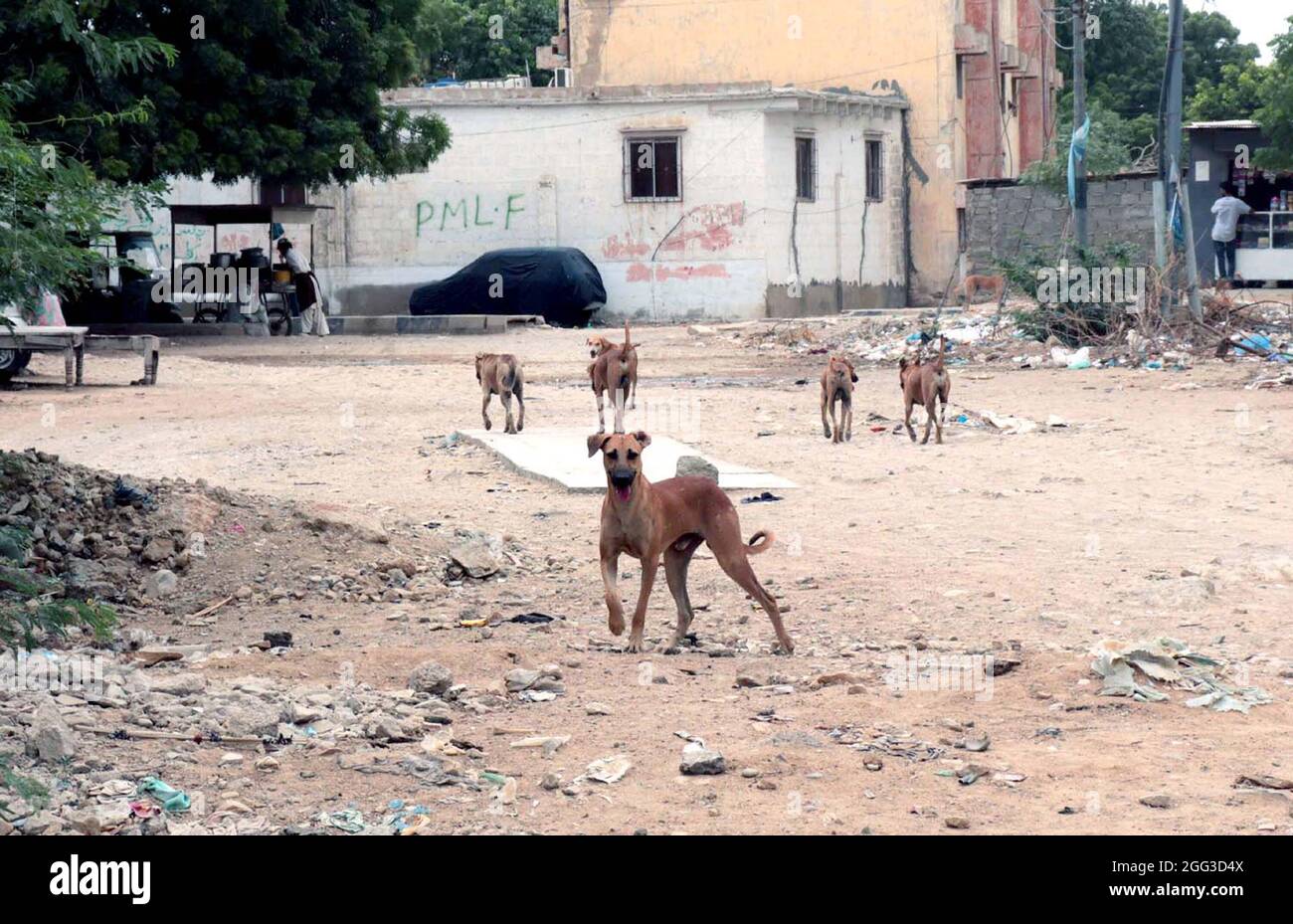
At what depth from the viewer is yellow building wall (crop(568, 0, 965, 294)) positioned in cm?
3788

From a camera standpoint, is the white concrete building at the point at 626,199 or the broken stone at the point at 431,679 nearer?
the broken stone at the point at 431,679

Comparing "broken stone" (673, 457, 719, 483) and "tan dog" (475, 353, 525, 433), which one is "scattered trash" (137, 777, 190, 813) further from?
"tan dog" (475, 353, 525, 433)

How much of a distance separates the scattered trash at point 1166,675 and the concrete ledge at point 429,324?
76.6 feet


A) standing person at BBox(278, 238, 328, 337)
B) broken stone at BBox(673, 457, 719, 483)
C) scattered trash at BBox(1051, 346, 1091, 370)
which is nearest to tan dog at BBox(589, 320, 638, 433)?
broken stone at BBox(673, 457, 719, 483)

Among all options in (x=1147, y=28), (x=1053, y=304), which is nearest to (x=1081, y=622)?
(x=1053, y=304)

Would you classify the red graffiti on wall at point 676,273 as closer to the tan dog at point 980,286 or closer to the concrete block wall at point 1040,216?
the tan dog at point 980,286

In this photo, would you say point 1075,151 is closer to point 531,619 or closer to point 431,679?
point 531,619

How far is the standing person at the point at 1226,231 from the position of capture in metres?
32.7

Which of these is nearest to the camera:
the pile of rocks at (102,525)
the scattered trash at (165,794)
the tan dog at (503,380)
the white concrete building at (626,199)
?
the scattered trash at (165,794)

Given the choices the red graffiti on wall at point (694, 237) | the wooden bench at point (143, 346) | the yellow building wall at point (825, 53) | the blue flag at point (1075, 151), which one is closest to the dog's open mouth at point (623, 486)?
the wooden bench at point (143, 346)

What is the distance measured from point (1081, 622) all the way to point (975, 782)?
8.17 ft

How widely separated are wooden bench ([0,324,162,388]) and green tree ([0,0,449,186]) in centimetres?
283
